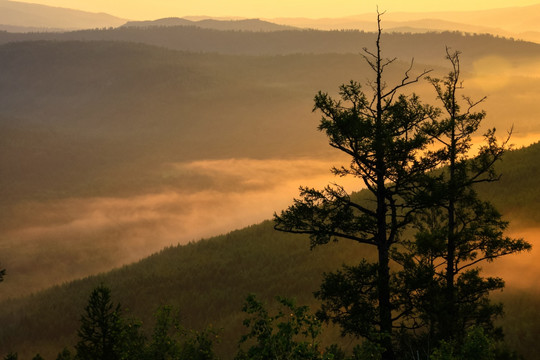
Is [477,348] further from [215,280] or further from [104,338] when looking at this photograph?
[215,280]

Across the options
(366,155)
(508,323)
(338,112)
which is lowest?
(508,323)

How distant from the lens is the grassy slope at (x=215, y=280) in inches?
2501

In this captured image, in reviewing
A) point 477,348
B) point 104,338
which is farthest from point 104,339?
point 477,348

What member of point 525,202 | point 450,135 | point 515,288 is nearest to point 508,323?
point 515,288

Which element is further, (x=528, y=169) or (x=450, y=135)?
(x=528, y=169)

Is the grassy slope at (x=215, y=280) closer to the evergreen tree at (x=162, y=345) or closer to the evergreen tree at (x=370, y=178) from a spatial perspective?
the evergreen tree at (x=162, y=345)

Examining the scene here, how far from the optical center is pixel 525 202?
192ft

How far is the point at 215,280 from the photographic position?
7662 cm

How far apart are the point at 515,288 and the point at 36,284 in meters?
159

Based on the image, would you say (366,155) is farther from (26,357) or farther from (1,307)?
(1,307)

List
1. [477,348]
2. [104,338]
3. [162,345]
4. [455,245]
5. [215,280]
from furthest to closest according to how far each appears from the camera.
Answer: [215,280] → [104,338] → [162,345] → [455,245] → [477,348]

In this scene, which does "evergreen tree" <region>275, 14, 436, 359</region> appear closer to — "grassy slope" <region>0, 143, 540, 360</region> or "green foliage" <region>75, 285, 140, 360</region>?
"green foliage" <region>75, 285, 140, 360</region>

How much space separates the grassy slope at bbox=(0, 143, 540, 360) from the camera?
2501 inches

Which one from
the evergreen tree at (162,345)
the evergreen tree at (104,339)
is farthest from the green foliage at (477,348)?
the evergreen tree at (104,339)
